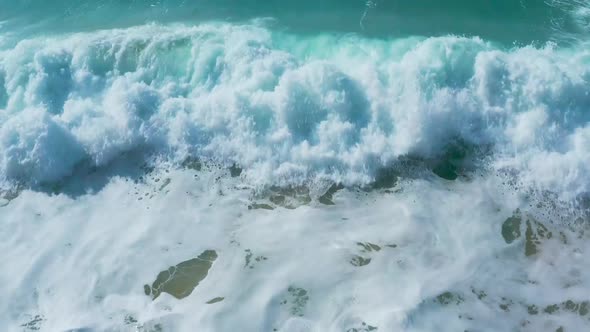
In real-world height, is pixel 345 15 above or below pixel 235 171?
above

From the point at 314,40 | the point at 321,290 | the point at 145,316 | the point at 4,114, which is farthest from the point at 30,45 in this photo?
the point at 321,290

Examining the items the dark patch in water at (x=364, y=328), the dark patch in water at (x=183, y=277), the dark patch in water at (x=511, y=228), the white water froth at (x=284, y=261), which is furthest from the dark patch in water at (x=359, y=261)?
the dark patch in water at (x=511, y=228)

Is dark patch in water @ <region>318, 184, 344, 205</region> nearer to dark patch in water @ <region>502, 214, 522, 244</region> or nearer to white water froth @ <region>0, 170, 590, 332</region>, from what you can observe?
white water froth @ <region>0, 170, 590, 332</region>

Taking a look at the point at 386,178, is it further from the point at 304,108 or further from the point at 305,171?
the point at 304,108

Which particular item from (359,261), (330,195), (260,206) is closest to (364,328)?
(359,261)

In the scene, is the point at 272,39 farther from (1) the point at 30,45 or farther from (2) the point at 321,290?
(2) the point at 321,290

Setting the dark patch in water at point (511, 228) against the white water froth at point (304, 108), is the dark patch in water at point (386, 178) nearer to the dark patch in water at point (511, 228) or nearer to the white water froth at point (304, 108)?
the white water froth at point (304, 108)

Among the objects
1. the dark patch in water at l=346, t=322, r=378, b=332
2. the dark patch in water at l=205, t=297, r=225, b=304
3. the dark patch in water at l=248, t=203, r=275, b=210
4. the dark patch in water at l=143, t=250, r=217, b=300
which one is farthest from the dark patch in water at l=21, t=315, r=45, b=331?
the dark patch in water at l=346, t=322, r=378, b=332
